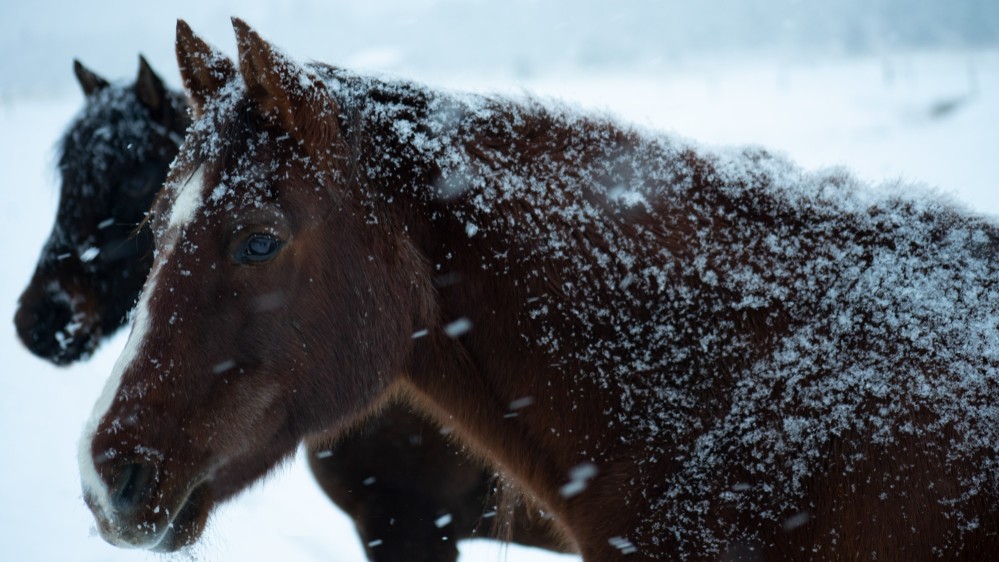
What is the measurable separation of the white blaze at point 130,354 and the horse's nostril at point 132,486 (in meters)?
0.02

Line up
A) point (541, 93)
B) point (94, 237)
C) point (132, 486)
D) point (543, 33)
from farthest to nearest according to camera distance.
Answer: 1. point (543, 33)
2. point (94, 237)
3. point (541, 93)
4. point (132, 486)

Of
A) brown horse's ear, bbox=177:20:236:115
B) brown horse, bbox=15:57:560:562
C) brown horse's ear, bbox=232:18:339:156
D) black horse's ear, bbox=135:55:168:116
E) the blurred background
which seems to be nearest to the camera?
brown horse's ear, bbox=232:18:339:156

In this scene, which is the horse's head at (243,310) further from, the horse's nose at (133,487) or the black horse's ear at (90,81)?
the black horse's ear at (90,81)

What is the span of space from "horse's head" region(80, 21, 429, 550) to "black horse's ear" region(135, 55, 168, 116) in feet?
7.60

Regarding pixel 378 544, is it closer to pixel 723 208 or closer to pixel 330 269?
pixel 330 269

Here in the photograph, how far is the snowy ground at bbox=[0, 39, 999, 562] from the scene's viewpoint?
4.76 metres

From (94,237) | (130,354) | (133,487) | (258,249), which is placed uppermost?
(94,237)

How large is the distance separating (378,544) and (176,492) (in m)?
1.87

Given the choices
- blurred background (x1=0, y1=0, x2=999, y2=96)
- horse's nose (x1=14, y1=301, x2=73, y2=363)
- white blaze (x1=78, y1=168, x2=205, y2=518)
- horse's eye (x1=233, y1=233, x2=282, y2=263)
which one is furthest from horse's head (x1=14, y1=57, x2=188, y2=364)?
blurred background (x1=0, y1=0, x2=999, y2=96)

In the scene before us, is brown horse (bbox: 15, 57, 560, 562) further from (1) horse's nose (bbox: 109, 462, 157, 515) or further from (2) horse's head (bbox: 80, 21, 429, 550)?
(1) horse's nose (bbox: 109, 462, 157, 515)

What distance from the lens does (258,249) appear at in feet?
6.07

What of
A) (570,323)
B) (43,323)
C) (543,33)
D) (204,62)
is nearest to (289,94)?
(204,62)

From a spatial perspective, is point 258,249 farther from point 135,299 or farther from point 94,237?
point 94,237

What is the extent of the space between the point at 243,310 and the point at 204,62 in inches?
30.1
